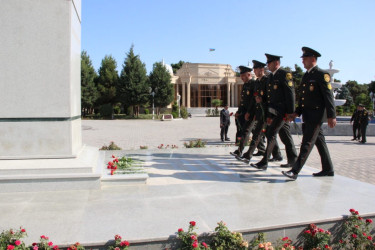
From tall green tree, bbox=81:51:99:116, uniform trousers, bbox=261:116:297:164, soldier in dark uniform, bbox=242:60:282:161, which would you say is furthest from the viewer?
tall green tree, bbox=81:51:99:116

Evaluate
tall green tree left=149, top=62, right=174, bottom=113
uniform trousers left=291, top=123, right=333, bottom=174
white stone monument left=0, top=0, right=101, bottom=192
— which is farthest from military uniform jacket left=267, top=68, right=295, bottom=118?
tall green tree left=149, top=62, right=174, bottom=113

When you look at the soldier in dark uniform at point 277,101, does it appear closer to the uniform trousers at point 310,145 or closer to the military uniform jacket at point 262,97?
the military uniform jacket at point 262,97

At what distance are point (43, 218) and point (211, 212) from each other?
1.59 m

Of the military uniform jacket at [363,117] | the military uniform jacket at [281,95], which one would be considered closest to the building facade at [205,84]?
the military uniform jacket at [363,117]

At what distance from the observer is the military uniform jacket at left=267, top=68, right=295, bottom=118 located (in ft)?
17.7

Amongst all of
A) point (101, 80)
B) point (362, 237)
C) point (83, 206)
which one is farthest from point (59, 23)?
point (101, 80)

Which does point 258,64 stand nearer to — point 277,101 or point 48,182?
point 277,101

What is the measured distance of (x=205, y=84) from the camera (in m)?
60.3

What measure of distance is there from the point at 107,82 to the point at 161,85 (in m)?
7.79

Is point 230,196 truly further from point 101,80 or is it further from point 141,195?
point 101,80

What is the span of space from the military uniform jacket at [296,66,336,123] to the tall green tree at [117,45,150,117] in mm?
37544

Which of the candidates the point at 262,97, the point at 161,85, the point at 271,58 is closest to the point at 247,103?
the point at 262,97

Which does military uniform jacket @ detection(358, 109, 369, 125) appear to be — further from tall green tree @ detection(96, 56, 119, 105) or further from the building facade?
the building facade

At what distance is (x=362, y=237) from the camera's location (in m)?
2.86
